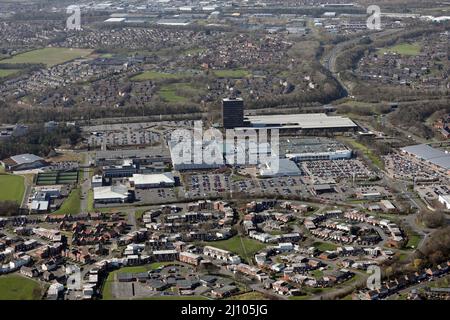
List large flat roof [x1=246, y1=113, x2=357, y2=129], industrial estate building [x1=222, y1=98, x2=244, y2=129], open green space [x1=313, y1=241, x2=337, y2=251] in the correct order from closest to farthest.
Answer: open green space [x1=313, y1=241, x2=337, y2=251] < industrial estate building [x1=222, y1=98, x2=244, y2=129] < large flat roof [x1=246, y1=113, x2=357, y2=129]

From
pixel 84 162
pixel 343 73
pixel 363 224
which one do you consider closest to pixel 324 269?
pixel 363 224

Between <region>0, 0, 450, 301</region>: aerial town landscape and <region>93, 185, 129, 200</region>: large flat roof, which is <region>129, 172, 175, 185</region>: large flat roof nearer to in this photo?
<region>0, 0, 450, 301</region>: aerial town landscape

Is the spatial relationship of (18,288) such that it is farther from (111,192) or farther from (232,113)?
(232,113)

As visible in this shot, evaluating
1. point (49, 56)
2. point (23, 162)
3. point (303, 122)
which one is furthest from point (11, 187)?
point (49, 56)

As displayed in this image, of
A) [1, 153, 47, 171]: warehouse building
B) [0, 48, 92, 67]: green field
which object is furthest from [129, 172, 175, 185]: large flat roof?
[0, 48, 92, 67]: green field

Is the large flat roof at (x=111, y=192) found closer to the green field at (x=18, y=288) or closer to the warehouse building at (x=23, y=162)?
the warehouse building at (x=23, y=162)

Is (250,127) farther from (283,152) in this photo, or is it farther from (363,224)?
(363,224)
